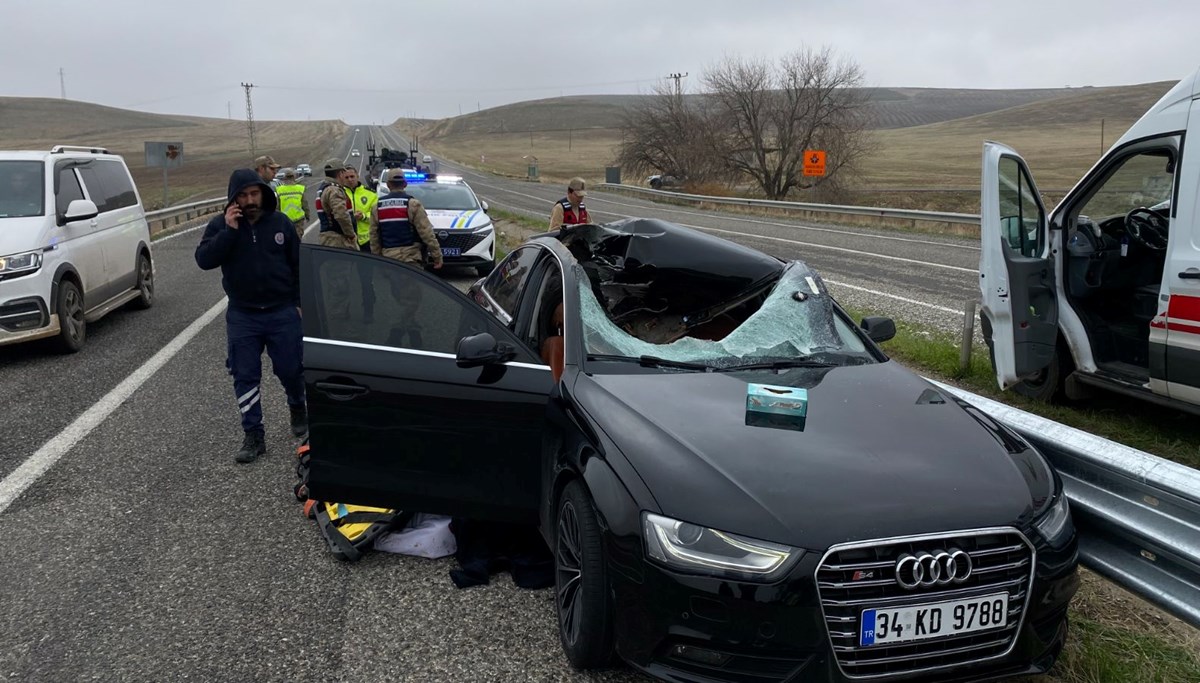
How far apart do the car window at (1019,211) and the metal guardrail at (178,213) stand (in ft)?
61.2

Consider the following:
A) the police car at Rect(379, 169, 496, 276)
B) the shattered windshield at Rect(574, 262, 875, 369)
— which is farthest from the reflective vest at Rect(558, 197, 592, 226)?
the shattered windshield at Rect(574, 262, 875, 369)

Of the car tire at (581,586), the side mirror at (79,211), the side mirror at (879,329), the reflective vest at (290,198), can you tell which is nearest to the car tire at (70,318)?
the side mirror at (79,211)

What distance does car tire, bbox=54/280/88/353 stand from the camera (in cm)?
839

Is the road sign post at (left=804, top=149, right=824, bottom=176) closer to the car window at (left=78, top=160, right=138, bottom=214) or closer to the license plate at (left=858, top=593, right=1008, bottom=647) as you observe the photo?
the car window at (left=78, top=160, right=138, bottom=214)

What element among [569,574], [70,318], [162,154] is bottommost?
[569,574]

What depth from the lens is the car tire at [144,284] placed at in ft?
35.6

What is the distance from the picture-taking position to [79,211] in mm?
8688

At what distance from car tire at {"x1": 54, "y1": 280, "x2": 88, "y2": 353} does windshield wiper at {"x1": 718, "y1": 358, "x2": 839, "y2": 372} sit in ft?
23.8

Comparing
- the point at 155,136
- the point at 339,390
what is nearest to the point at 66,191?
the point at 339,390

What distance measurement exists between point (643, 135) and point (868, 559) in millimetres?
48235

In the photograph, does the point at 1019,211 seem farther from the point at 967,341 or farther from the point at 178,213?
the point at 178,213

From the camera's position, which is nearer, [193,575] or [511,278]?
[193,575]

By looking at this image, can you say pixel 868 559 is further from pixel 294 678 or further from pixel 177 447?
pixel 177 447

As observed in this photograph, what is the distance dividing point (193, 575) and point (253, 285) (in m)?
2.12
